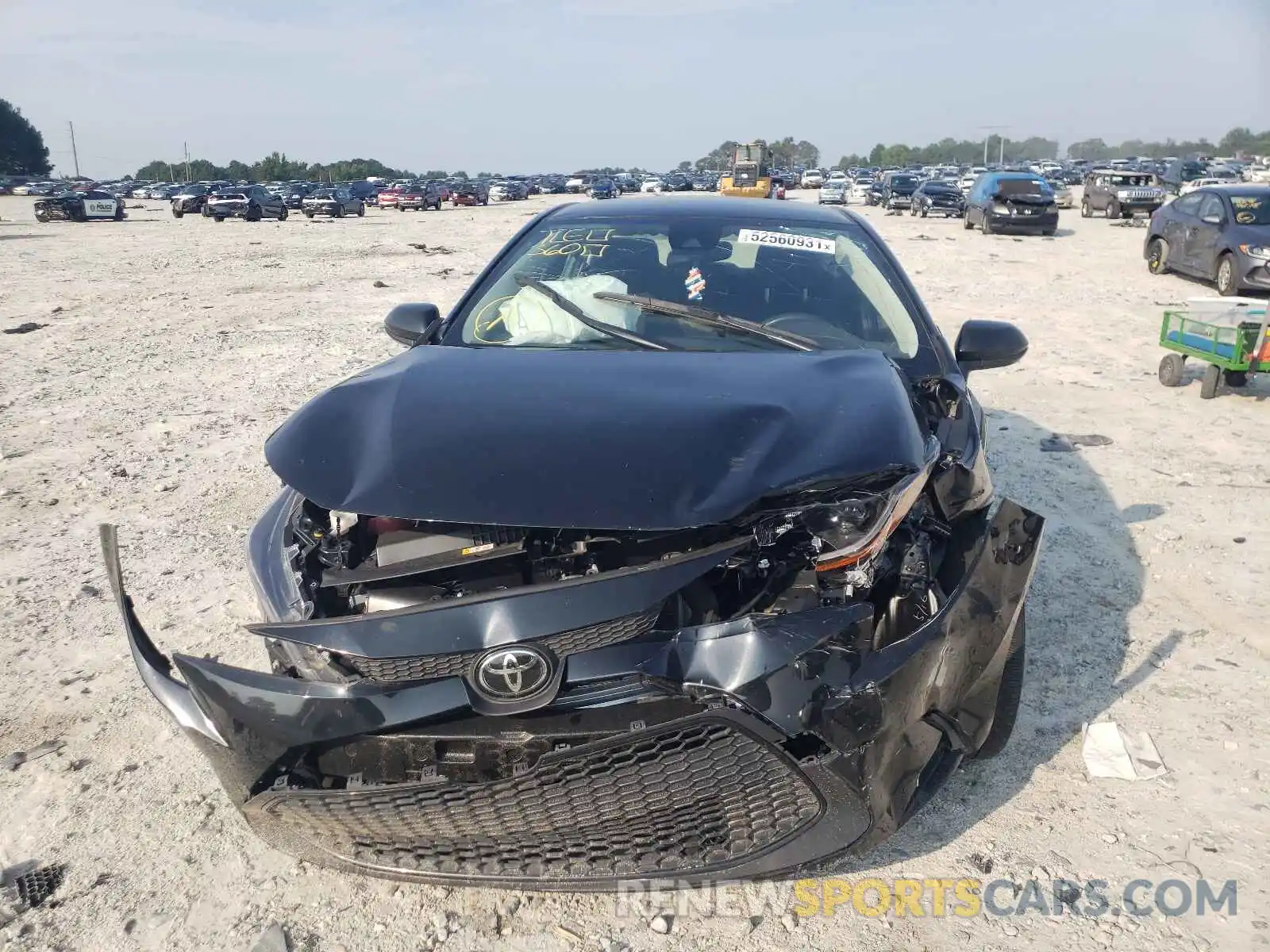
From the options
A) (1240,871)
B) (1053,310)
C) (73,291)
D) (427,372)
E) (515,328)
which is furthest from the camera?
(73,291)

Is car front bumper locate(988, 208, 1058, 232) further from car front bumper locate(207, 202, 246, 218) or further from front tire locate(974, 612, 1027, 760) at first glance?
car front bumper locate(207, 202, 246, 218)

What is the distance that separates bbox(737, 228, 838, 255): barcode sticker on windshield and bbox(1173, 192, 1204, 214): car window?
14.0 m

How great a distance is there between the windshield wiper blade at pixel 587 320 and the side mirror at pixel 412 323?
0.40 metres

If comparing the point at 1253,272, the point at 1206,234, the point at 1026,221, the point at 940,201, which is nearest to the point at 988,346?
the point at 1253,272

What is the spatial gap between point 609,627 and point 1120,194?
31.0 meters

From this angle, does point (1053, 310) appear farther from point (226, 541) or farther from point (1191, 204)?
point (226, 541)

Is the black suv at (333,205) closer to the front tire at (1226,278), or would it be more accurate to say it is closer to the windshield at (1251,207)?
the windshield at (1251,207)

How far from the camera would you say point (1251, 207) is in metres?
13.9

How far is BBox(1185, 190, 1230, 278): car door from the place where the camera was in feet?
45.7

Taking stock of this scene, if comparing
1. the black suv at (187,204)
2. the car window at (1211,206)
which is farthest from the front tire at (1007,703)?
the black suv at (187,204)

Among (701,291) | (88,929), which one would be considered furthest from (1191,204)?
(88,929)

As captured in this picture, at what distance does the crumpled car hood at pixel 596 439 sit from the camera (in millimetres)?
2121

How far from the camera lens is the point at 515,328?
3424 millimetres

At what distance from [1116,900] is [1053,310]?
11.3 metres
